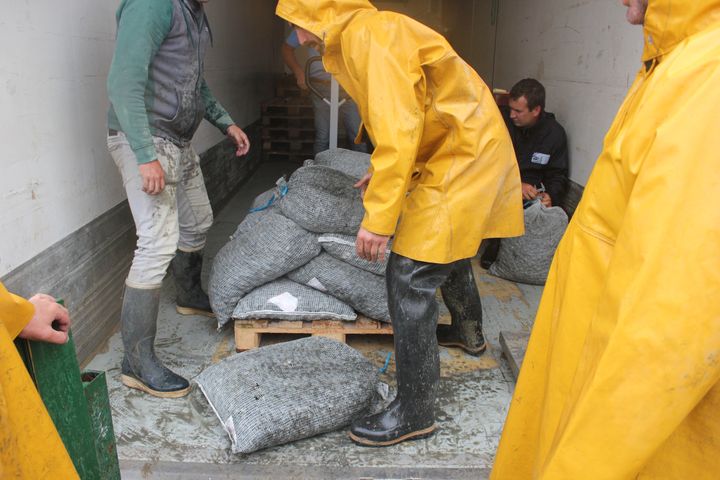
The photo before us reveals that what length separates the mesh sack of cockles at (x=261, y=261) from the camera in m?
3.01

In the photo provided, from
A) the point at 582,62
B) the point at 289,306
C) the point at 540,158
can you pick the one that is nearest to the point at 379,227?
the point at 289,306

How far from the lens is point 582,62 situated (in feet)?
13.3

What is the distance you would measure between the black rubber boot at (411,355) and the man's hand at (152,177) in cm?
103

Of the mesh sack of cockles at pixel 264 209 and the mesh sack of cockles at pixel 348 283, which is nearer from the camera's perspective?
the mesh sack of cockles at pixel 348 283

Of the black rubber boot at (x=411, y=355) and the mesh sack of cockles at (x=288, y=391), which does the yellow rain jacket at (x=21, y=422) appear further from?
the black rubber boot at (x=411, y=355)

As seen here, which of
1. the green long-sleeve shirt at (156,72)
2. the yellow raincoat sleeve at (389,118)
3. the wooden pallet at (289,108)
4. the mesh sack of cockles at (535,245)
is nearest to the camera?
the yellow raincoat sleeve at (389,118)

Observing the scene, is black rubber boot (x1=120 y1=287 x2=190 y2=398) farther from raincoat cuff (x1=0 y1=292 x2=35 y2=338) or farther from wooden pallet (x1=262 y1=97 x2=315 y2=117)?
wooden pallet (x1=262 y1=97 x2=315 y2=117)

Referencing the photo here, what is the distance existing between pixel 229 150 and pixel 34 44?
3484 mm

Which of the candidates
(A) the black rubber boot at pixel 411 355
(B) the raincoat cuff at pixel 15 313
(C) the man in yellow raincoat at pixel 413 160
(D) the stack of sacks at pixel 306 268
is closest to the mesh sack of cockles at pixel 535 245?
(D) the stack of sacks at pixel 306 268

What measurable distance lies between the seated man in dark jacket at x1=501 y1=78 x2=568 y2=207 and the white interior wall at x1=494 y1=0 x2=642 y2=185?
0.35 feet

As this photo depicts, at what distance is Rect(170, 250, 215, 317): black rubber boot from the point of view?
333 centimetres

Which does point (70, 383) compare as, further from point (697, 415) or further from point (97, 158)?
point (97, 158)

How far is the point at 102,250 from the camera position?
303 centimetres

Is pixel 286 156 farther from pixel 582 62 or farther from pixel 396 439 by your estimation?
pixel 396 439
